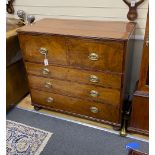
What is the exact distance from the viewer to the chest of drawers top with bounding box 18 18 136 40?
153cm

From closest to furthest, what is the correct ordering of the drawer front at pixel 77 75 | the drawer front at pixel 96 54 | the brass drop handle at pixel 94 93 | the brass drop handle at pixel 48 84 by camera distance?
the drawer front at pixel 96 54, the drawer front at pixel 77 75, the brass drop handle at pixel 94 93, the brass drop handle at pixel 48 84

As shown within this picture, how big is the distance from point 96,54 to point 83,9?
0.65 m

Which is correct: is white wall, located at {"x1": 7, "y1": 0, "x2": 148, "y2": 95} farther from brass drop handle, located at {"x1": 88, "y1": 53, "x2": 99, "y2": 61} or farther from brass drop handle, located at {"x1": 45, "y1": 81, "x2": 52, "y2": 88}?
brass drop handle, located at {"x1": 45, "y1": 81, "x2": 52, "y2": 88}

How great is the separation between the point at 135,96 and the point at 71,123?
0.69 m

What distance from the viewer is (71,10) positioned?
2.04 metres

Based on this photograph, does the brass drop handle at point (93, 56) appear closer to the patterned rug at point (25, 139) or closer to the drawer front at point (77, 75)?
the drawer front at point (77, 75)

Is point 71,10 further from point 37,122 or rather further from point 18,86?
point 37,122

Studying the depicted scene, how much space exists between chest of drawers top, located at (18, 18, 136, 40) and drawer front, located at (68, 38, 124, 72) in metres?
0.06

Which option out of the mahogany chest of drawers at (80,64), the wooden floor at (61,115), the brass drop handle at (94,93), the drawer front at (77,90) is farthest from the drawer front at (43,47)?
the wooden floor at (61,115)

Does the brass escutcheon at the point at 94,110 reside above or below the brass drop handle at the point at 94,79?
below

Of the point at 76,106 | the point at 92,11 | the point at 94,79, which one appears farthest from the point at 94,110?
the point at 92,11

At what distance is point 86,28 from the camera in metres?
1.71

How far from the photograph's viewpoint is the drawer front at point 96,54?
1503mm

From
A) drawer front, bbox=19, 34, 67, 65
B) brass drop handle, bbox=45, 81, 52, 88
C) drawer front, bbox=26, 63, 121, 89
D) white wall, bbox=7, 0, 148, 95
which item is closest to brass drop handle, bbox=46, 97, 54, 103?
brass drop handle, bbox=45, 81, 52, 88
